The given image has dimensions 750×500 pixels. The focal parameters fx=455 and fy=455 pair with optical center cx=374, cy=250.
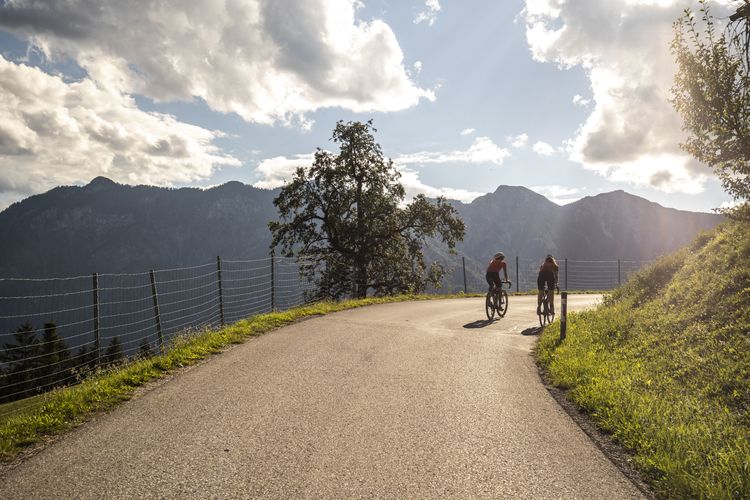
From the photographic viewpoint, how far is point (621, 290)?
14.4 meters

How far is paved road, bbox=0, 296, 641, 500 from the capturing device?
3748 mm

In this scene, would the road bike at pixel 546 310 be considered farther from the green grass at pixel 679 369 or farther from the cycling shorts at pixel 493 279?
the cycling shorts at pixel 493 279

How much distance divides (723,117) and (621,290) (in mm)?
8008

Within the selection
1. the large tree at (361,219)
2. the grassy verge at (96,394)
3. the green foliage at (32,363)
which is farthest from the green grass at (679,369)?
the green foliage at (32,363)

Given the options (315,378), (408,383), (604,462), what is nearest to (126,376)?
(315,378)

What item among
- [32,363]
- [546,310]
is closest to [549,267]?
[546,310]

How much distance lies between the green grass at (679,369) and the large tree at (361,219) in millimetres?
17414

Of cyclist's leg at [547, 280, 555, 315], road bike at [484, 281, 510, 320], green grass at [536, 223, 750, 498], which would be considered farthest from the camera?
road bike at [484, 281, 510, 320]

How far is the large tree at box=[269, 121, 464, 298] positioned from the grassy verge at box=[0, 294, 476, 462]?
17.7 metres

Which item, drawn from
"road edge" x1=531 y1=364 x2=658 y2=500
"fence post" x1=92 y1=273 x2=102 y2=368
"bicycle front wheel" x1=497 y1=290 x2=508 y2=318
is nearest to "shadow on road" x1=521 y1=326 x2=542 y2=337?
"bicycle front wheel" x1=497 y1=290 x2=508 y2=318

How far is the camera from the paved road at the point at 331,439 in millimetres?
3748

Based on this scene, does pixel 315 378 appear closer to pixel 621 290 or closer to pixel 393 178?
pixel 621 290

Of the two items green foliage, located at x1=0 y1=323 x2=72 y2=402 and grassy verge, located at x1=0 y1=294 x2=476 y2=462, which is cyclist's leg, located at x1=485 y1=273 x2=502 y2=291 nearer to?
grassy verge, located at x1=0 y1=294 x2=476 y2=462

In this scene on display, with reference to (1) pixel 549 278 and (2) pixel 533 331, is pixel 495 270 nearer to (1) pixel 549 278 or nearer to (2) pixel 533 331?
(1) pixel 549 278
